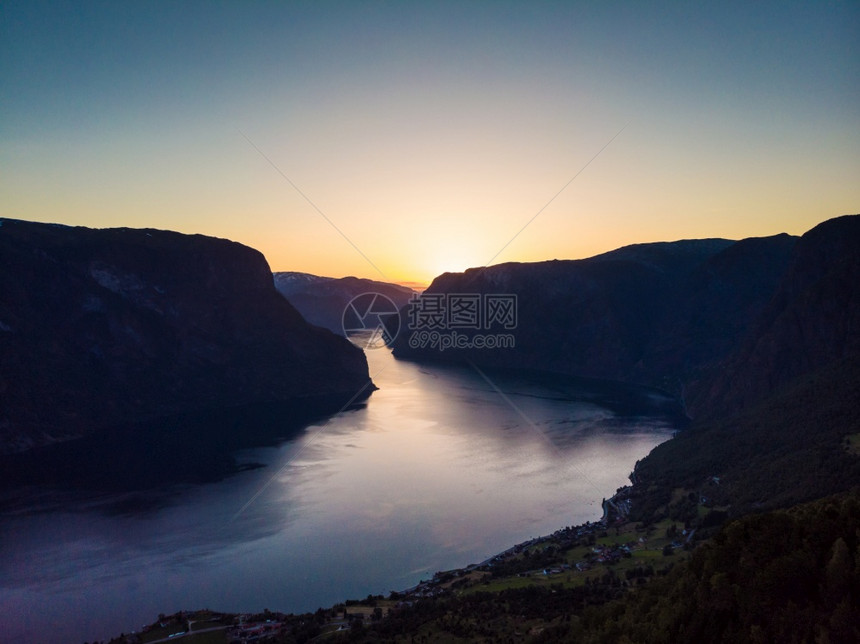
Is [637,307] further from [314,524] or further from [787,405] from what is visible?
[314,524]

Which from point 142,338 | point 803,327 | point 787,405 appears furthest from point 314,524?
point 142,338

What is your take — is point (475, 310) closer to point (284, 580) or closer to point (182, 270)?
point (182, 270)

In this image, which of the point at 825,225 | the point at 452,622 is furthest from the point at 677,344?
the point at 452,622

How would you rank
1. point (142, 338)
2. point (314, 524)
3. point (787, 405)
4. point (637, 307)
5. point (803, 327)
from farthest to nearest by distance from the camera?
point (637, 307) < point (142, 338) < point (803, 327) < point (787, 405) < point (314, 524)

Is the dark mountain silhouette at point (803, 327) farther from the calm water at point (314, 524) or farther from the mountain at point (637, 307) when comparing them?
the mountain at point (637, 307)

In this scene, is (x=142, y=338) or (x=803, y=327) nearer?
(x=803, y=327)
